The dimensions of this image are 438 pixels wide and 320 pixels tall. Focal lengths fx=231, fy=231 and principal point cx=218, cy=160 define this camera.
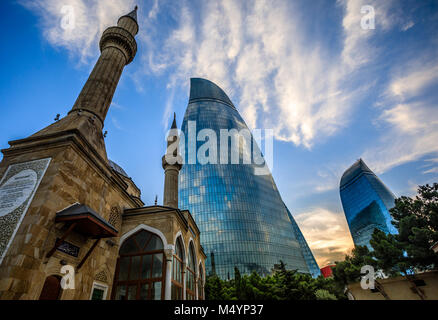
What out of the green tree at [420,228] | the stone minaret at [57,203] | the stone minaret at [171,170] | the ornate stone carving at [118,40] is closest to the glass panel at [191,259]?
the stone minaret at [171,170]

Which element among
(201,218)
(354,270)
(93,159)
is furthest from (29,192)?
(201,218)

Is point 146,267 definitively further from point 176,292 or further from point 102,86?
point 102,86

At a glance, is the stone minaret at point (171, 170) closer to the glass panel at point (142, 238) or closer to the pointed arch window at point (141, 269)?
the glass panel at point (142, 238)

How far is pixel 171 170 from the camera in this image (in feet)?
71.3

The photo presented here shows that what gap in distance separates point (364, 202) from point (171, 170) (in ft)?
305

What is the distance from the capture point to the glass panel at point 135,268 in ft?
38.3

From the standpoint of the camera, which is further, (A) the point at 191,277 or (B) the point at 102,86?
(A) the point at 191,277

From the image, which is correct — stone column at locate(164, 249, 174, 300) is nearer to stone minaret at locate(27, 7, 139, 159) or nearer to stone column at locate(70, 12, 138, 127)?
stone minaret at locate(27, 7, 139, 159)

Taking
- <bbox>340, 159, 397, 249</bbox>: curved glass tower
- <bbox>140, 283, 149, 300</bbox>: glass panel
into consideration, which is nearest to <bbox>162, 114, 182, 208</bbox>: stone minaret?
<bbox>140, 283, 149, 300</bbox>: glass panel

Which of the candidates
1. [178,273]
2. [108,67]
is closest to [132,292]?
[178,273]

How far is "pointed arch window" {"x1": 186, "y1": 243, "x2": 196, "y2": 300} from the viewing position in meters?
15.4

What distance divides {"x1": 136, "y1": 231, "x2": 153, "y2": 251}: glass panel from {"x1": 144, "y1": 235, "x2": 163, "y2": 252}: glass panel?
28 centimetres

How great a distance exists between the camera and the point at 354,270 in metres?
23.1

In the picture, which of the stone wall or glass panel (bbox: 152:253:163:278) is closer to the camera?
the stone wall
